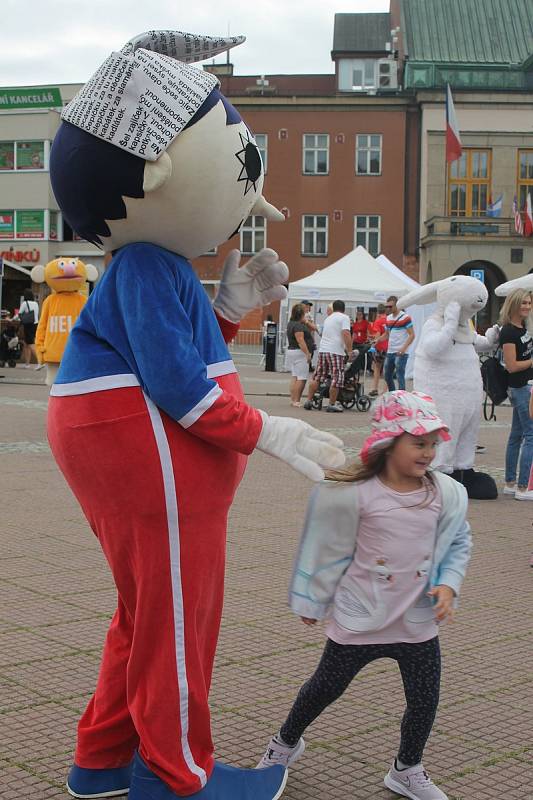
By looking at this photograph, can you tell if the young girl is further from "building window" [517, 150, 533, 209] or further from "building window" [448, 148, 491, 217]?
"building window" [517, 150, 533, 209]

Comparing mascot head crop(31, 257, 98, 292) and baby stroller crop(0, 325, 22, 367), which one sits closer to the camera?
mascot head crop(31, 257, 98, 292)

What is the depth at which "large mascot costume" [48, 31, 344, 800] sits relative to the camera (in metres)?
3.04

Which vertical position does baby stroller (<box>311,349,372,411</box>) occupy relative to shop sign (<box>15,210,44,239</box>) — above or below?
below

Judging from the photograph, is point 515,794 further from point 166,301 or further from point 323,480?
point 166,301

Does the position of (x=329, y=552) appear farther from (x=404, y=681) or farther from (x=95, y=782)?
(x=95, y=782)

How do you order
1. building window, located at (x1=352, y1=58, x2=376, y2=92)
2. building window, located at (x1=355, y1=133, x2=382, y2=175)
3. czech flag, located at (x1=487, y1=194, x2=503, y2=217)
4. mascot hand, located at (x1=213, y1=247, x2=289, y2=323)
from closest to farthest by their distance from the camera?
mascot hand, located at (x1=213, y1=247, x2=289, y2=323), czech flag, located at (x1=487, y1=194, x2=503, y2=217), building window, located at (x1=355, y1=133, x2=382, y2=175), building window, located at (x1=352, y1=58, x2=376, y2=92)

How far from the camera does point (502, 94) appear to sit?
4300cm

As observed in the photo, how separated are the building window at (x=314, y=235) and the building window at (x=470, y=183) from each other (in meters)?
5.21

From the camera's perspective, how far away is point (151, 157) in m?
3.13

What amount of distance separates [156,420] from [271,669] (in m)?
Result: 1.84

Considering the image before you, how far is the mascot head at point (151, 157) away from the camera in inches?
124

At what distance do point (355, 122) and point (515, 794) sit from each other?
1716 inches

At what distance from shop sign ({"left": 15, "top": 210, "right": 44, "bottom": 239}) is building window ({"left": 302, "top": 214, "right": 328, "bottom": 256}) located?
38.0ft

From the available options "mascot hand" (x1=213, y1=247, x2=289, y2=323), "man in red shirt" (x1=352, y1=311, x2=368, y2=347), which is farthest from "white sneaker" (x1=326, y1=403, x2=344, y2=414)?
"mascot hand" (x1=213, y1=247, x2=289, y2=323)
